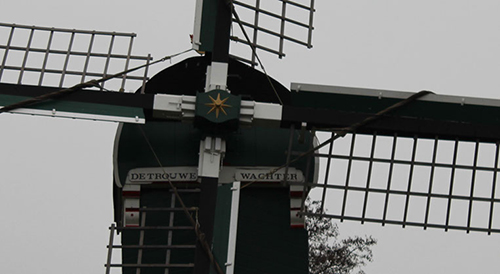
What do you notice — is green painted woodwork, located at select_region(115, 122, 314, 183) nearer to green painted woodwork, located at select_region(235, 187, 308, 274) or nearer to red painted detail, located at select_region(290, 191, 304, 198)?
red painted detail, located at select_region(290, 191, 304, 198)

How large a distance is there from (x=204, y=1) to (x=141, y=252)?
2853 mm

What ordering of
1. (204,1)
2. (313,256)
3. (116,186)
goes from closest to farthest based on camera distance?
(204,1) → (116,186) → (313,256)

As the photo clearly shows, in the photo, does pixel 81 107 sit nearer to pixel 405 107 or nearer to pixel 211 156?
pixel 211 156

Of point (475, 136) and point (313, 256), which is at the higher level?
point (475, 136)

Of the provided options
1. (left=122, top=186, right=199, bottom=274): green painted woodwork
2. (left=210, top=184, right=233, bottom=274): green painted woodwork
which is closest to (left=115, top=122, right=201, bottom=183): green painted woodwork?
(left=122, top=186, right=199, bottom=274): green painted woodwork

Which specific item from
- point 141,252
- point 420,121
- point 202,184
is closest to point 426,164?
point 420,121

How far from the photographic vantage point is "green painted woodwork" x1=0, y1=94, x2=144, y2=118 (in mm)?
9719

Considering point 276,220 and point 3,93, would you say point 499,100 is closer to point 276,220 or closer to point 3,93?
point 276,220

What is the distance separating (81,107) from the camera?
9773mm

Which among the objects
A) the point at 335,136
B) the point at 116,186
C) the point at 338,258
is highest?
the point at 335,136

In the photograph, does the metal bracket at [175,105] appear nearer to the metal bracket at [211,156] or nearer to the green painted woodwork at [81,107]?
the green painted woodwork at [81,107]

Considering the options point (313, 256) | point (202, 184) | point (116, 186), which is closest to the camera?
A: point (202, 184)

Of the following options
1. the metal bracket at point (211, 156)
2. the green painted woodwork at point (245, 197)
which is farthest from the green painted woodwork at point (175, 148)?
the metal bracket at point (211, 156)

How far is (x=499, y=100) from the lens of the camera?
9.97 meters
